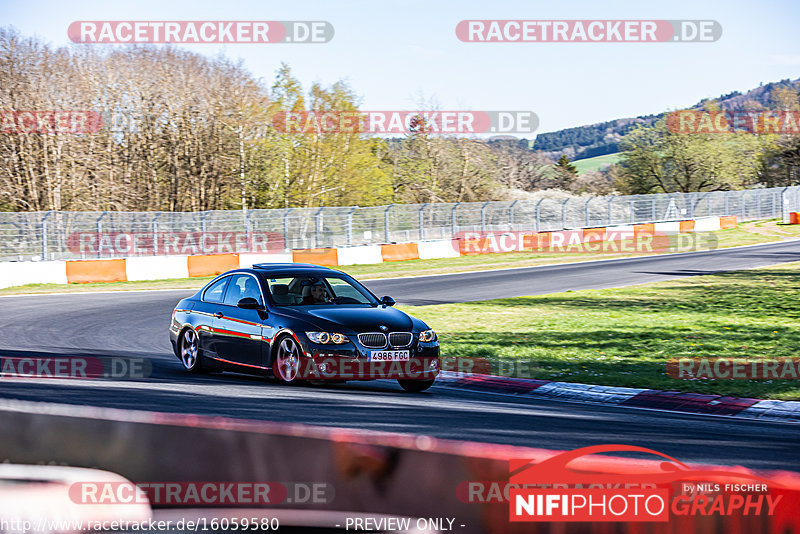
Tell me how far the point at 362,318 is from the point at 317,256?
66.7 ft

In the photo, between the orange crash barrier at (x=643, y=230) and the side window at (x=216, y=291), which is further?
the orange crash barrier at (x=643, y=230)

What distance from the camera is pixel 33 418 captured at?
4.74m

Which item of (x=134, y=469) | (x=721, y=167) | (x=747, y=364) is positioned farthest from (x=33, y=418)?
(x=721, y=167)

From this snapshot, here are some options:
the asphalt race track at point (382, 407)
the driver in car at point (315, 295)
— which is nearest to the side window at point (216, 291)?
the asphalt race track at point (382, 407)

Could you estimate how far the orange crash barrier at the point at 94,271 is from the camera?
26609mm

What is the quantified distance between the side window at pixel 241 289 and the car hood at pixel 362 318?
3.08 feet

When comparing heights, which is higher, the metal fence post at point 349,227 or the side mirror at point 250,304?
the metal fence post at point 349,227

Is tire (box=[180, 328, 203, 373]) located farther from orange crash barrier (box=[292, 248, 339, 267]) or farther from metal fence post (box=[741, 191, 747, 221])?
metal fence post (box=[741, 191, 747, 221])

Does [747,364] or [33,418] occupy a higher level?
[33,418]

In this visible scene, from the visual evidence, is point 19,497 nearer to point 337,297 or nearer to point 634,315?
point 337,297

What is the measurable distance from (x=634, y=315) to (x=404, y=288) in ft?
27.0

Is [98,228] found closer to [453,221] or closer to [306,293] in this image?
[453,221]

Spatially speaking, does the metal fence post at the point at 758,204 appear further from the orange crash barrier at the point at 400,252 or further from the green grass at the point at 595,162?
the green grass at the point at 595,162

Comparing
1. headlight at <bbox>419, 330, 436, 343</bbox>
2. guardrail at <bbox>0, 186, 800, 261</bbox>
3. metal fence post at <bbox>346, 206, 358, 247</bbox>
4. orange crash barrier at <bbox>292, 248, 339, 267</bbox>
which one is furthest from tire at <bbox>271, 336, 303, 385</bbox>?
metal fence post at <bbox>346, 206, 358, 247</bbox>
